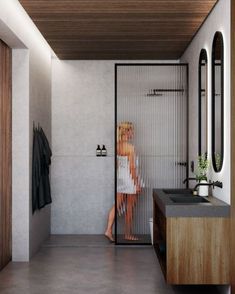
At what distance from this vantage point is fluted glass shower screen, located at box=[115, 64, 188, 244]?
22.7ft

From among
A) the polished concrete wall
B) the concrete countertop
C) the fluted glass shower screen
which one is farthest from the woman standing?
the concrete countertop

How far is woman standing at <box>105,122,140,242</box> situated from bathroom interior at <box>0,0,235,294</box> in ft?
0.05

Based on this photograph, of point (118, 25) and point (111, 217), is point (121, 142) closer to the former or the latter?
point (111, 217)

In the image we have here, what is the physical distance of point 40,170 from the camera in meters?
6.50

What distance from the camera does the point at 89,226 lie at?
7.92 meters

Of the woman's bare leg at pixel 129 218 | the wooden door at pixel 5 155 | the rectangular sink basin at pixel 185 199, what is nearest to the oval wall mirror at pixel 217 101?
the rectangular sink basin at pixel 185 199

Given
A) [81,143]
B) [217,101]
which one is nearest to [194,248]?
[217,101]

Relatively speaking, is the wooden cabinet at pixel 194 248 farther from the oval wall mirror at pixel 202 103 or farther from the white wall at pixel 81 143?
the white wall at pixel 81 143

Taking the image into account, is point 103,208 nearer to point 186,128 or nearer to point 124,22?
point 186,128

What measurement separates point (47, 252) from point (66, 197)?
4.96 ft

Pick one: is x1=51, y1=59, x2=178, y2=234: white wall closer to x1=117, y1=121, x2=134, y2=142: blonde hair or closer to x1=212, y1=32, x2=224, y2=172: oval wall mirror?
x1=117, y1=121, x2=134, y2=142: blonde hair

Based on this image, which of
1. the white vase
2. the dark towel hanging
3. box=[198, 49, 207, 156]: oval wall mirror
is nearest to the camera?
the white vase

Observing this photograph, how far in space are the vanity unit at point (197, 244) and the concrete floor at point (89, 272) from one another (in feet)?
1.68

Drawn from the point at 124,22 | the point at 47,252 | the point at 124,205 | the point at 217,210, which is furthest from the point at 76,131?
the point at 217,210
